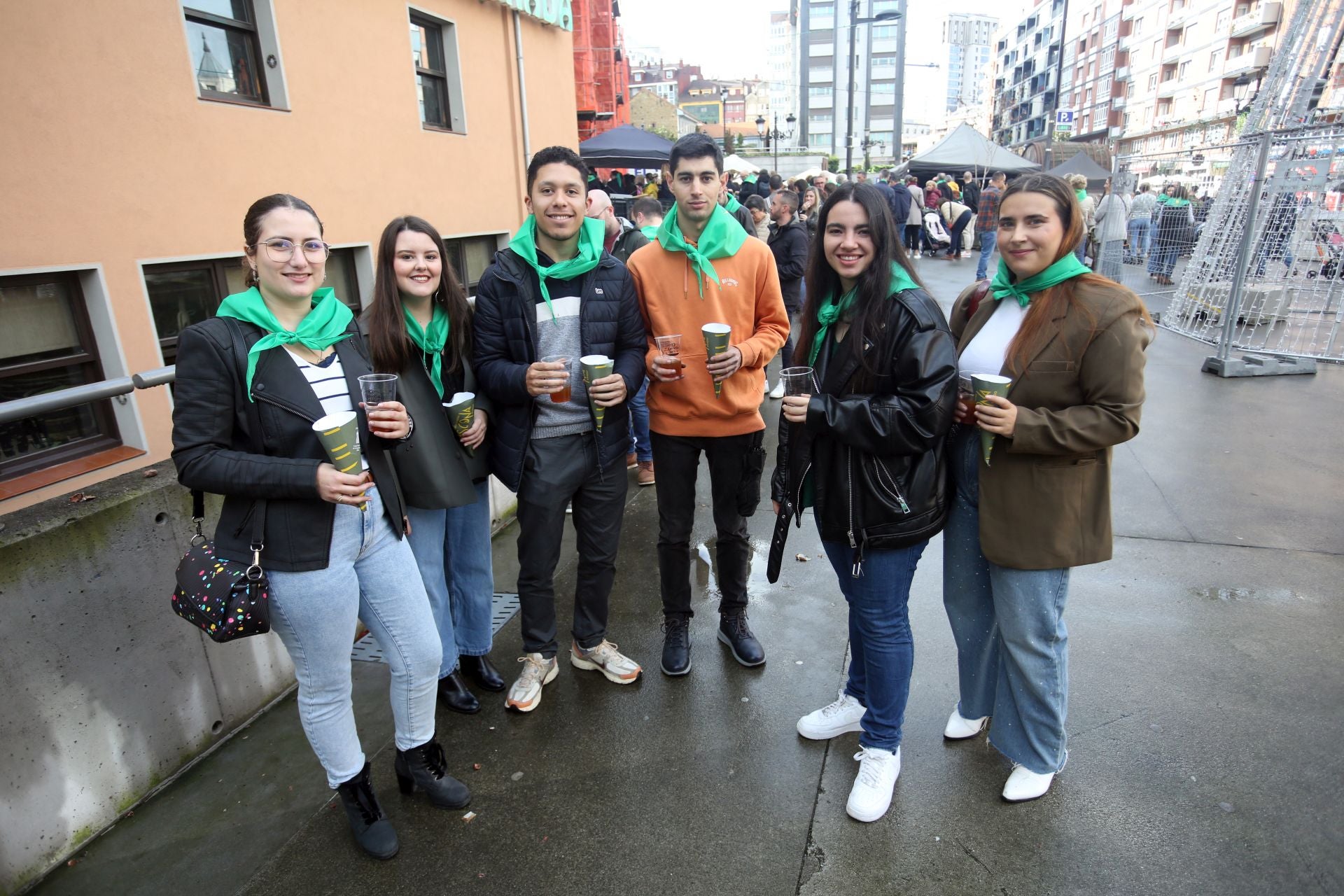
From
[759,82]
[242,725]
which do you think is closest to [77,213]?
[242,725]

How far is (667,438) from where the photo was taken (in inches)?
125

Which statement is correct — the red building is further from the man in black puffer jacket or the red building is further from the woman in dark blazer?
the woman in dark blazer

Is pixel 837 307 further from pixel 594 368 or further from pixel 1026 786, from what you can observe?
pixel 1026 786

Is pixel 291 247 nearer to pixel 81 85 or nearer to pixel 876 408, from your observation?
pixel 876 408

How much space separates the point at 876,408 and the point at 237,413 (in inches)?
70.7

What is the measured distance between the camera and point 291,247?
208 cm

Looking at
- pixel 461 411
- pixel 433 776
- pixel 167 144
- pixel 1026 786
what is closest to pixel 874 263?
pixel 461 411

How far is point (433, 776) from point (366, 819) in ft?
0.80

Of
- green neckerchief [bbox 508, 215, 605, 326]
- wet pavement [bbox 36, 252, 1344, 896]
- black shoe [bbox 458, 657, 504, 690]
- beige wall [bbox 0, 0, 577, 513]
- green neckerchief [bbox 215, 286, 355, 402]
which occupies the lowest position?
wet pavement [bbox 36, 252, 1344, 896]

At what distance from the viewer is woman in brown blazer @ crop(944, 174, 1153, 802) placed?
212 centimetres

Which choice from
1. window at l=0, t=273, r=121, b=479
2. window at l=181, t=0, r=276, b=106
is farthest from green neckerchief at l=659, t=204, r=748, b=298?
window at l=181, t=0, r=276, b=106

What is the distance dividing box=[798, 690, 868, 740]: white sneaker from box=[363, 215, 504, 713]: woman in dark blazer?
134cm

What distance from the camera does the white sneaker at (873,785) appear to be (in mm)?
2463

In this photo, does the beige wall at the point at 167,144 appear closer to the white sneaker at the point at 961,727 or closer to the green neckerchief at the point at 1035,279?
the white sneaker at the point at 961,727
